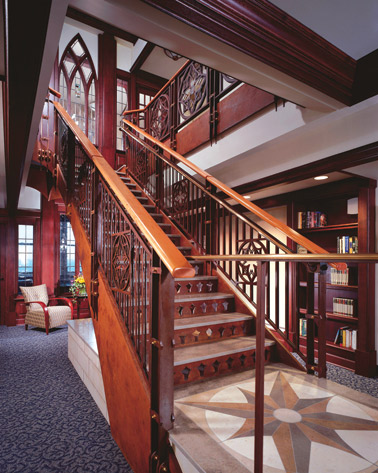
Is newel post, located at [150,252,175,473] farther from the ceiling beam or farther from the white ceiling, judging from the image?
the white ceiling

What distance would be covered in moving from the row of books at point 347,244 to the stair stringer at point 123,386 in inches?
125

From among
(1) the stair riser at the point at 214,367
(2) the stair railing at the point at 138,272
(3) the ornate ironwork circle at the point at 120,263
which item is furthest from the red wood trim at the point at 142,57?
(1) the stair riser at the point at 214,367

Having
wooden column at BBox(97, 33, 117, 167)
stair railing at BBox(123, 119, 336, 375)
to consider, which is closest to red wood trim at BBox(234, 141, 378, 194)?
stair railing at BBox(123, 119, 336, 375)

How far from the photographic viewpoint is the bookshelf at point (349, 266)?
360 centimetres

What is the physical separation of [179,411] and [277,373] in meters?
0.88

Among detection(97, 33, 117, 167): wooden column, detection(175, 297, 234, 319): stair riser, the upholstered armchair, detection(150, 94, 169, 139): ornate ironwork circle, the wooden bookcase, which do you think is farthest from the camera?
detection(97, 33, 117, 167): wooden column

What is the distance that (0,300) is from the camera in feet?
21.8

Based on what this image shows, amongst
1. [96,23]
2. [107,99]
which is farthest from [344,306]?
[96,23]

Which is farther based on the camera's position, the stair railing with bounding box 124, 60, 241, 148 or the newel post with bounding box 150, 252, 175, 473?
the stair railing with bounding box 124, 60, 241, 148

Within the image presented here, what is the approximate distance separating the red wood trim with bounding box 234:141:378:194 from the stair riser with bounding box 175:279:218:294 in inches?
64.2

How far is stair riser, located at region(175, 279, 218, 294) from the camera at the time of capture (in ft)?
9.59

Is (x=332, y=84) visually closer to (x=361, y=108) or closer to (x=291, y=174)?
(x=361, y=108)

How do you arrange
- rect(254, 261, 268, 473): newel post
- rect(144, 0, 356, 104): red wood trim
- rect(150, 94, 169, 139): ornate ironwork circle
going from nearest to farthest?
rect(254, 261, 268, 473): newel post → rect(144, 0, 356, 104): red wood trim → rect(150, 94, 169, 139): ornate ironwork circle

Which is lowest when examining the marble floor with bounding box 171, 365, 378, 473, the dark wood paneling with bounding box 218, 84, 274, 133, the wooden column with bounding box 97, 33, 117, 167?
the marble floor with bounding box 171, 365, 378, 473
